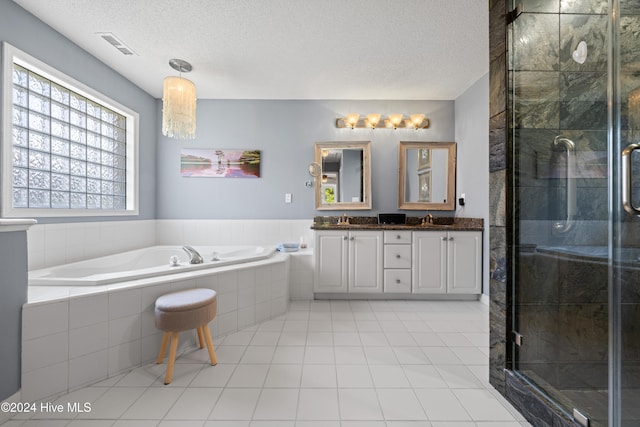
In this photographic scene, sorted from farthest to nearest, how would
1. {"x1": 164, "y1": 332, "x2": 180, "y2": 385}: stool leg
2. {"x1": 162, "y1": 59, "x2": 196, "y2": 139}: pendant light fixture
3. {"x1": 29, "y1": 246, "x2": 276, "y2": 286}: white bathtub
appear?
{"x1": 162, "y1": 59, "x2": 196, "y2": 139}: pendant light fixture < {"x1": 29, "y1": 246, "x2": 276, "y2": 286}: white bathtub < {"x1": 164, "y1": 332, "x2": 180, "y2": 385}: stool leg

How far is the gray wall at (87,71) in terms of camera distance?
70.7 inches

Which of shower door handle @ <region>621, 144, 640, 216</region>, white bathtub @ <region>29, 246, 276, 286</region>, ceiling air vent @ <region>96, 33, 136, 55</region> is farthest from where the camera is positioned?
ceiling air vent @ <region>96, 33, 136, 55</region>

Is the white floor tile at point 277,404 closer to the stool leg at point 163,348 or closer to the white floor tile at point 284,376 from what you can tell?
the white floor tile at point 284,376

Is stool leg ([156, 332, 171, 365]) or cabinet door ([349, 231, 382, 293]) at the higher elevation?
cabinet door ([349, 231, 382, 293])

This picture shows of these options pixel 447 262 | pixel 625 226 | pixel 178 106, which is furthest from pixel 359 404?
pixel 178 106

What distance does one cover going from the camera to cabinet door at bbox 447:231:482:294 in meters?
2.77

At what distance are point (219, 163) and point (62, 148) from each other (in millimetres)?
1461

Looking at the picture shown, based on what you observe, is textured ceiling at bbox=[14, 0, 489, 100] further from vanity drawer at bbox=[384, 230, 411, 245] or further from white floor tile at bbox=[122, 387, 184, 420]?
white floor tile at bbox=[122, 387, 184, 420]

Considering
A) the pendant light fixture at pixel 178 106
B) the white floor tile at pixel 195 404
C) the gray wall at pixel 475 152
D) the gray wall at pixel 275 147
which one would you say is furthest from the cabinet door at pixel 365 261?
the pendant light fixture at pixel 178 106

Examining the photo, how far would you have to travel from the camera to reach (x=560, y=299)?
1398mm

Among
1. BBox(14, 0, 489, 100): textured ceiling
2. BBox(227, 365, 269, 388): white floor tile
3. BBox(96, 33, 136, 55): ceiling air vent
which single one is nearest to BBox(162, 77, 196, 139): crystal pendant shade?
BBox(14, 0, 489, 100): textured ceiling

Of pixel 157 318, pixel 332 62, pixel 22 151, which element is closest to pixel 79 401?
pixel 157 318

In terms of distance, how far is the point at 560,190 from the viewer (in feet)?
4.60

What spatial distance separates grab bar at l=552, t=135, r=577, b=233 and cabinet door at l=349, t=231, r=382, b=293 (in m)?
1.58
